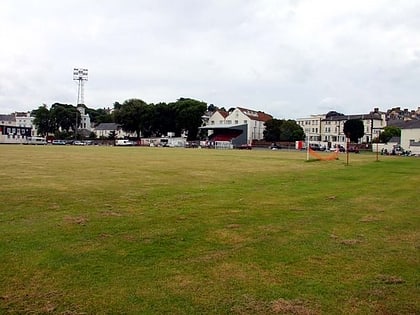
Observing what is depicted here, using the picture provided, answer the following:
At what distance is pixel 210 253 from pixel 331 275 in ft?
6.35

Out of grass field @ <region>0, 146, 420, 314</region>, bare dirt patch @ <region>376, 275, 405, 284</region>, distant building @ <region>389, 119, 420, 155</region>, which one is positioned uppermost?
distant building @ <region>389, 119, 420, 155</region>

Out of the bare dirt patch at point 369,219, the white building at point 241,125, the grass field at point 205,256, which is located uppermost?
the white building at point 241,125

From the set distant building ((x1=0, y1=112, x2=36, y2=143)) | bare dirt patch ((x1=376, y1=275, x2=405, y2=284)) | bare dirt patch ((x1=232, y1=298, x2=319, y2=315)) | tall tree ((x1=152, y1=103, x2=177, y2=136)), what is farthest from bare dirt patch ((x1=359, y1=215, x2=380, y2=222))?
distant building ((x1=0, y1=112, x2=36, y2=143))

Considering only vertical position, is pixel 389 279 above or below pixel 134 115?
below

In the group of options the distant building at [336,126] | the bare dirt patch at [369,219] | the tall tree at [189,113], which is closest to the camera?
the bare dirt patch at [369,219]

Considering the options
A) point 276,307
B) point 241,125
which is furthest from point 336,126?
point 276,307

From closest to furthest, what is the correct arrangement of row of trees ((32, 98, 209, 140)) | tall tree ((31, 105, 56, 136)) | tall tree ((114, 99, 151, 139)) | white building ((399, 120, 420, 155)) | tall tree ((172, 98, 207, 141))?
white building ((399, 120, 420, 155)), tall tree ((172, 98, 207, 141)), row of trees ((32, 98, 209, 140)), tall tree ((114, 99, 151, 139)), tall tree ((31, 105, 56, 136))

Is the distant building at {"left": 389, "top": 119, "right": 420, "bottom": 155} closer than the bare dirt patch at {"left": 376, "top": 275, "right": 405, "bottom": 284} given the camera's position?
No

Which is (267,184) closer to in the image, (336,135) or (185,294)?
(185,294)

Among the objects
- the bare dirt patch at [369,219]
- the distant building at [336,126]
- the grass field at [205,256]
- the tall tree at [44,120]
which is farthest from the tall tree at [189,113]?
the bare dirt patch at [369,219]

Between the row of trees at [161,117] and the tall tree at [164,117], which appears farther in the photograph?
the tall tree at [164,117]

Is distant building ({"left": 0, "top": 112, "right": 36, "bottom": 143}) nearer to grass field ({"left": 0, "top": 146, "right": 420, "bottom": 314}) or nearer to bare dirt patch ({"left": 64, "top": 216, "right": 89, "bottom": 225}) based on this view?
grass field ({"left": 0, "top": 146, "right": 420, "bottom": 314})

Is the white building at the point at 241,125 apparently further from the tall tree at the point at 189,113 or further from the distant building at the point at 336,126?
the distant building at the point at 336,126

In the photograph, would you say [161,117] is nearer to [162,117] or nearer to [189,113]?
[162,117]
